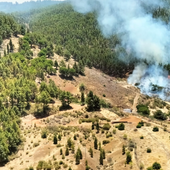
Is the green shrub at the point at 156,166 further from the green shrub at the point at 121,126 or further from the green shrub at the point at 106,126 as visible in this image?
the green shrub at the point at 106,126

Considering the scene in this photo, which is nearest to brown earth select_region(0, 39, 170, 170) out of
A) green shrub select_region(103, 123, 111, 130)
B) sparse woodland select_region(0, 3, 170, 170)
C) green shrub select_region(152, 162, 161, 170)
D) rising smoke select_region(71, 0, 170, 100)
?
sparse woodland select_region(0, 3, 170, 170)

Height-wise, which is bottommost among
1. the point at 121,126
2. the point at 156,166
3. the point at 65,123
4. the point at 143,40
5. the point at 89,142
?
the point at 65,123

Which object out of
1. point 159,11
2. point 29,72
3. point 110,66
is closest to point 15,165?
point 29,72

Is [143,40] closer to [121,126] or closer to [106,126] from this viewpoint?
[121,126]

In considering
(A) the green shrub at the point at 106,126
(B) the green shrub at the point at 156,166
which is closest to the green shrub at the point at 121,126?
(A) the green shrub at the point at 106,126

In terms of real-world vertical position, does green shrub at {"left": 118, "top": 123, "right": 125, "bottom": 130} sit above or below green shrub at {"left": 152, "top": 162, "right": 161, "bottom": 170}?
below

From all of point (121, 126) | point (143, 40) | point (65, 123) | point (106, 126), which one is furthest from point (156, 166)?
point (143, 40)

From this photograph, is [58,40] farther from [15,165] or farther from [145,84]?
[15,165]

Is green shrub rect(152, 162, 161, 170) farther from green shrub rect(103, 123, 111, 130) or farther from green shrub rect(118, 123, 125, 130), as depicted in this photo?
green shrub rect(103, 123, 111, 130)

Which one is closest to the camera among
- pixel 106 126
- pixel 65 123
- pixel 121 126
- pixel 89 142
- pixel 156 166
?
pixel 156 166
